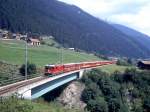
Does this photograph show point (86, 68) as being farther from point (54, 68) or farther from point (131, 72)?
point (54, 68)

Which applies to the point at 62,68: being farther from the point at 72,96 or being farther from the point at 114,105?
the point at 114,105

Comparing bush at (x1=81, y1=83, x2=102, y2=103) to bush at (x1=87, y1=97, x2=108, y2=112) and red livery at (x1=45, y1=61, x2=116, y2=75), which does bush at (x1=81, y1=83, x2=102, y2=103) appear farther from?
bush at (x1=87, y1=97, x2=108, y2=112)

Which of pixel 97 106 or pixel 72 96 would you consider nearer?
pixel 97 106

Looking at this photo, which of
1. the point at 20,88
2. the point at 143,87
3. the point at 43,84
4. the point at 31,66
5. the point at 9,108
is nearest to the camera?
the point at 9,108

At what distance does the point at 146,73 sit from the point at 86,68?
16.2 meters

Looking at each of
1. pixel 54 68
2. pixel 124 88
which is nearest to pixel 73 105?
pixel 54 68

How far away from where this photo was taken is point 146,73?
3996 inches

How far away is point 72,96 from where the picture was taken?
8119 centimetres

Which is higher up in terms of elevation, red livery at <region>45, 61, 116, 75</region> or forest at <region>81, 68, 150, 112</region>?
red livery at <region>45, 61, 116, 75</region>

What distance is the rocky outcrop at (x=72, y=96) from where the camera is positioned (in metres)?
77.7

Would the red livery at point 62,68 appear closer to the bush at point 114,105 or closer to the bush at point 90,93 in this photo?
the bush at point 90,93

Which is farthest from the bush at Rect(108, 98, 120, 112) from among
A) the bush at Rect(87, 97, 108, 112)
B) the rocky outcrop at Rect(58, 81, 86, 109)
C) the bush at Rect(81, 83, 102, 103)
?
the rocky outcrop at Rect(58, 81, 86, 109)

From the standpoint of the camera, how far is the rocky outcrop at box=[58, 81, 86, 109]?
7769 centimetres

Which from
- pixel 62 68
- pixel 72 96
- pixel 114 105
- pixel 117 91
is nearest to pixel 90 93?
pixel 72 96
